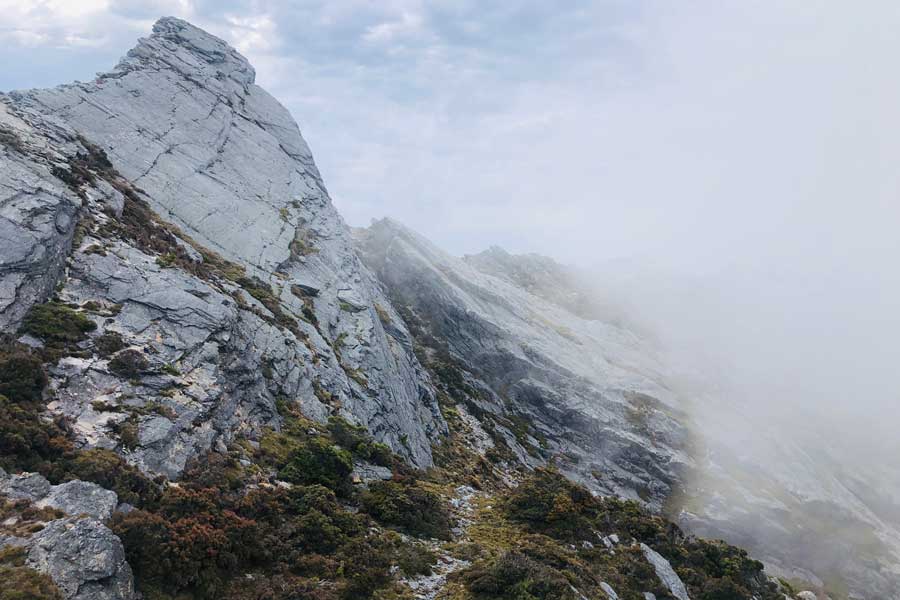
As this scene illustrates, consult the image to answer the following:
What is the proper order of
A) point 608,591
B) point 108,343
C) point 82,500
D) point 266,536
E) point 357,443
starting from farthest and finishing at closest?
1. point 357,443
2. point 108,343
3. point 608,591
4. point 266,536
5. point 82,500

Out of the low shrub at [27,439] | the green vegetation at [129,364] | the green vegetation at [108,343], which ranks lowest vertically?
the low shrub at [27,439]

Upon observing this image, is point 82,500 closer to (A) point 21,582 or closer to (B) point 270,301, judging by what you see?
(A) point 21,582

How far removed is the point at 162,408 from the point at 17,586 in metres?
9.62

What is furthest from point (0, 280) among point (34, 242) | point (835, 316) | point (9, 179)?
point (835, 316)

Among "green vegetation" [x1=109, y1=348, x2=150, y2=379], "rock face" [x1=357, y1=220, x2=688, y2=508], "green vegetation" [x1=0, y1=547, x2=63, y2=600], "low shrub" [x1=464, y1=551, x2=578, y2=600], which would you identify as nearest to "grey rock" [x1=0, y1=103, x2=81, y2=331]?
"green vegetation" [x1=109, y1=348, x2=150, y2=379]

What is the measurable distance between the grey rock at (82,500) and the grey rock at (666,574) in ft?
80.7

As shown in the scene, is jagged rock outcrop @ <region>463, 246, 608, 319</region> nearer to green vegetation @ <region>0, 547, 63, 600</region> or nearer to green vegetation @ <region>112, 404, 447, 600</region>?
green vegetation @ <region>112, 404, 447, 600</region>

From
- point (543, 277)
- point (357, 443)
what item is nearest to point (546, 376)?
point (357, 443)

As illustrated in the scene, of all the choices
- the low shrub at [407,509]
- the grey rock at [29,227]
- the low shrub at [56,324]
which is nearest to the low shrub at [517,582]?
the low shrub at [407,509]

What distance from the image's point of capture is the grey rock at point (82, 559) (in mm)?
12461

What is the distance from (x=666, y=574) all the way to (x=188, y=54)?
74.5 m

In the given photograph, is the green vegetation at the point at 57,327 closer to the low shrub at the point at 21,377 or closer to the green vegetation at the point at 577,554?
the low shrub at the point at 21,377

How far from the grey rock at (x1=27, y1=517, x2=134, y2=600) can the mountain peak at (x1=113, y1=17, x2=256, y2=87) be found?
191 feet

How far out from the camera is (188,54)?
64.9 m
